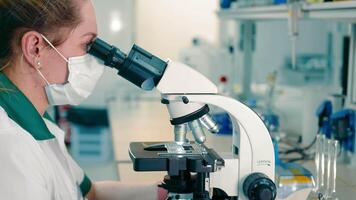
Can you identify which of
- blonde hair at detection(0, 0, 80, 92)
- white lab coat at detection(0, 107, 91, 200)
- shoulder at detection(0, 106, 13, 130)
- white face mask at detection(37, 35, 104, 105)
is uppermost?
blonde hair at detection(0, 0, 80, 92)

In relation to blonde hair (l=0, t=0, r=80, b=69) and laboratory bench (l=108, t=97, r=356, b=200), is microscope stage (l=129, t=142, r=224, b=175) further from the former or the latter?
laboratory bench (l=108, t=97, r=356, b=200)

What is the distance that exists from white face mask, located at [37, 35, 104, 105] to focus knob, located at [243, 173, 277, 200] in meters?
0.46

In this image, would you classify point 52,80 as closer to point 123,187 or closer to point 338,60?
point 123,187

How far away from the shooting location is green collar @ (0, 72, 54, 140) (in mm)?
1284

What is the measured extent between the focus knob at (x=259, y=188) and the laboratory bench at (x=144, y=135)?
18.5 inches

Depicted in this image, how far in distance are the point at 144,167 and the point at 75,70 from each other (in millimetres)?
354

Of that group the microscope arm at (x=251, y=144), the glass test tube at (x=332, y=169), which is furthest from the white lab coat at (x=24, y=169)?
the glass test tube at (x=332, y=169)

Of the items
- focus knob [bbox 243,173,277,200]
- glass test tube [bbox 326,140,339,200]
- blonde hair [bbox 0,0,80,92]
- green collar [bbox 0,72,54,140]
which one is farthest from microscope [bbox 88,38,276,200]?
glass test tube [bbox 326,140,339,200]

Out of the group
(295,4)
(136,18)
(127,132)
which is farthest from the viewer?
(136,18)

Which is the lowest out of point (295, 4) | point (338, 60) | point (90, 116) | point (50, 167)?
point (90, 116)

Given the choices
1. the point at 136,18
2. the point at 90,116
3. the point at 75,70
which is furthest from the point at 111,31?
the point at 75,70

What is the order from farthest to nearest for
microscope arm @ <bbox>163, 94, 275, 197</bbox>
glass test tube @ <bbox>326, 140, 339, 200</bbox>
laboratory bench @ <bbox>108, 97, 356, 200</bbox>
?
laboratory bench @ <bbox>108, 97, 356, 200</bbox>, glass test tube @ <bbox>326, 140, 339, 200</bbox>, microscope arm @ <bbox>163, 94, 275, 197</bbox>

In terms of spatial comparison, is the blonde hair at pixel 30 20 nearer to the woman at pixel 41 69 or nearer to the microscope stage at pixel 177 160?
the woman at pixel 41 69

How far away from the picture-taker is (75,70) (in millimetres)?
1356
